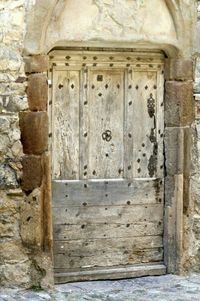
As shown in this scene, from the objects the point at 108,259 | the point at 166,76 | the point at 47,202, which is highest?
the point at 166,76

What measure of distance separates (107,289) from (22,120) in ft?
5.07

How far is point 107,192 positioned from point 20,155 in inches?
35.2

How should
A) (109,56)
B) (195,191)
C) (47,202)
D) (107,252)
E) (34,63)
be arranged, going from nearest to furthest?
(34,63) → (47,202) → (109,56) → (107,252) → (195,191)

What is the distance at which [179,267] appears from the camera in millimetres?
6457

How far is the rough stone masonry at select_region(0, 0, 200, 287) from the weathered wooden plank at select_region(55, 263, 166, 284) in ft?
1.07

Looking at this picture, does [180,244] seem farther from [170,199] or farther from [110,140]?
[110,140]

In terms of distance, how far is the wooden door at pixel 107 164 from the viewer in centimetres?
618

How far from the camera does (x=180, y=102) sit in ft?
20.9

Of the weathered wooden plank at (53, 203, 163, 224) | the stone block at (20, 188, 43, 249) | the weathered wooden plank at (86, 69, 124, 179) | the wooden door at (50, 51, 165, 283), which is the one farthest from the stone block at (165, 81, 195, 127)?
the stone block at (20, 188, 43, 249)

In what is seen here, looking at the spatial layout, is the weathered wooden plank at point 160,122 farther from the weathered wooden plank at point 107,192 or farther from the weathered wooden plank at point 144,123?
the weathered wooden plank at point 107,192

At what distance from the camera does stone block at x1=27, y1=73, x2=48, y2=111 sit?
→ 230 inches

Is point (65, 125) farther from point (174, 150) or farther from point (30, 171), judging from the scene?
point (174, 150)

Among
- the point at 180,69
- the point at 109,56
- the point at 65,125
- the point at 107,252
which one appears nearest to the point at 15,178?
the point at 65,125

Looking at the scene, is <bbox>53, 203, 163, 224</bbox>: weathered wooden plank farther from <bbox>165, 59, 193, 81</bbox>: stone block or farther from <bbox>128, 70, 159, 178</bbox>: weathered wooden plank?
<bbox>165, 59, 193, 81</bbox>: stone block
